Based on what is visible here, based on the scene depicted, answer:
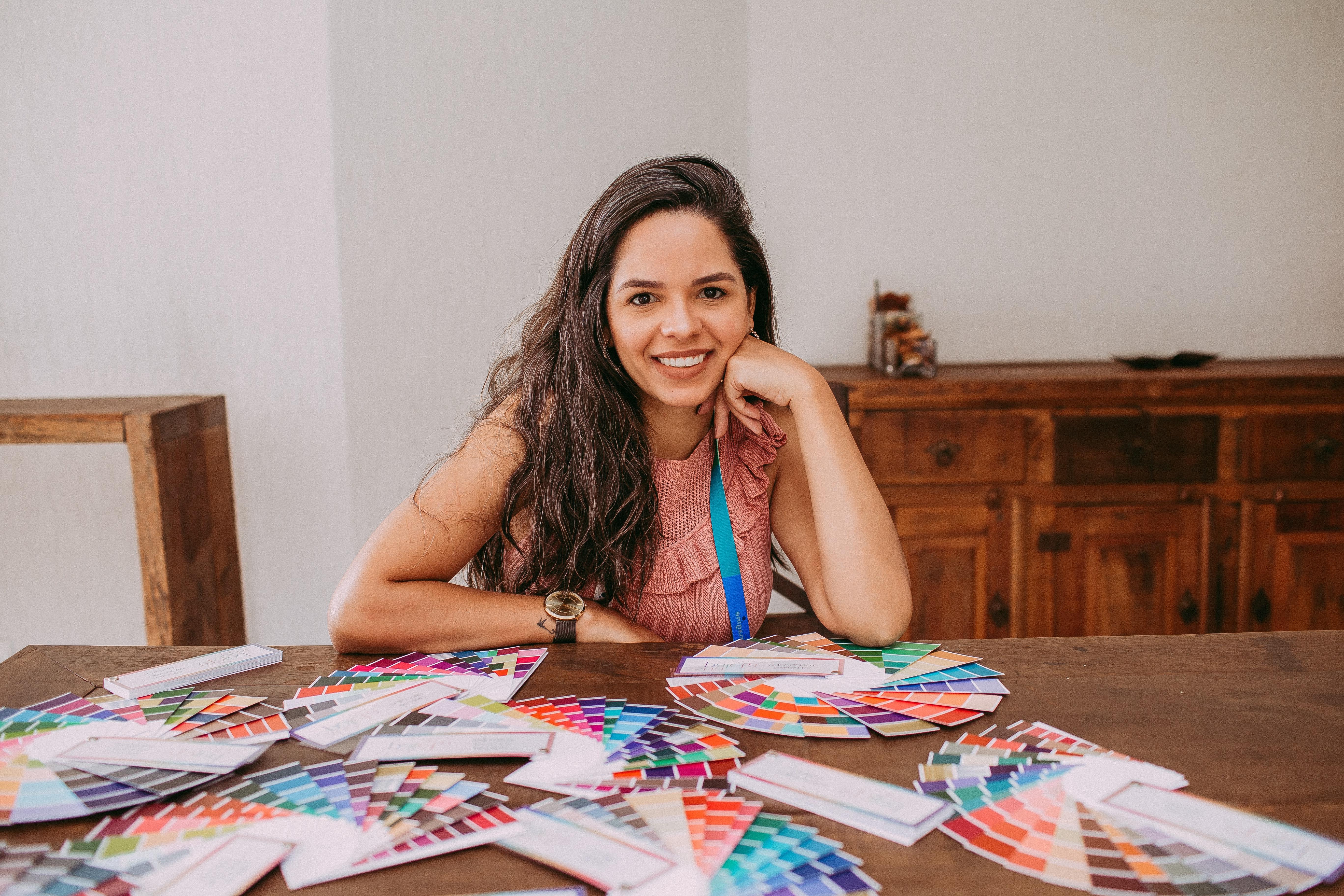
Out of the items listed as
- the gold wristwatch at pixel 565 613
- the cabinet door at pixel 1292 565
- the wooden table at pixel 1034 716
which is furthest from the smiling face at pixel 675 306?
the cabinet door at pixel 1292 565

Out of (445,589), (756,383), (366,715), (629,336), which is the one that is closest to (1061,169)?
(756,383)

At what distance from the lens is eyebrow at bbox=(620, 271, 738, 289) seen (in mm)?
1320

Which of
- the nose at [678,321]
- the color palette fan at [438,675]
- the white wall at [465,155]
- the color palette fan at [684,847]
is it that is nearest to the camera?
the color palette fan at [684,847]

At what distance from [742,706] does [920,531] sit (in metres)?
1.65

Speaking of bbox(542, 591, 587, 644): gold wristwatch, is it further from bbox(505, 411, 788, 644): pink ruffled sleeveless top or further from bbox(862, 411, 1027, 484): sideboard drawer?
bbox(862, 411, 1027, 484): sideboard drawer

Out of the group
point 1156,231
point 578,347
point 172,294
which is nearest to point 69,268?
point 172,294

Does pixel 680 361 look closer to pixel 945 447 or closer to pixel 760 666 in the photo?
pixel 760 666

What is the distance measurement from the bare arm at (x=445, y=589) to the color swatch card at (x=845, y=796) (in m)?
0.45

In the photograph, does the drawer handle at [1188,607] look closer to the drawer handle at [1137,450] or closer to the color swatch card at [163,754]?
the drawer handle at [1137,450]

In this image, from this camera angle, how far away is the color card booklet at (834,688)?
0.84 m

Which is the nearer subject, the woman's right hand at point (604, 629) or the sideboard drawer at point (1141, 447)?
the woman's right hand at point (604, 629)

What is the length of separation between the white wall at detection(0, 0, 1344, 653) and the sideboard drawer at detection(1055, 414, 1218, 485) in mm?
629

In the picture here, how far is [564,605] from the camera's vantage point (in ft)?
3.87

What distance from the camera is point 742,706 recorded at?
0.87 metres
